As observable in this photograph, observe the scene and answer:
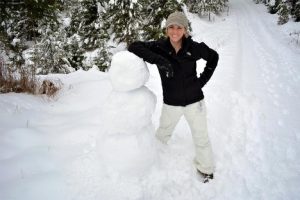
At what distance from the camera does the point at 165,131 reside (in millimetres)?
4422

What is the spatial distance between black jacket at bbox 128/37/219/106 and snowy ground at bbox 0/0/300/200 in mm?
624

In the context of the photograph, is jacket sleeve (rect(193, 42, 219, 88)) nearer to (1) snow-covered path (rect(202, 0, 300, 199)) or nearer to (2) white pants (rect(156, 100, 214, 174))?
(2) white pants (rect(156, 100, 214, 174))

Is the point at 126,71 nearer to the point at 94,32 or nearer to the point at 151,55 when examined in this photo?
the point at 151,55

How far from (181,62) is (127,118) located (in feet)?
3.07

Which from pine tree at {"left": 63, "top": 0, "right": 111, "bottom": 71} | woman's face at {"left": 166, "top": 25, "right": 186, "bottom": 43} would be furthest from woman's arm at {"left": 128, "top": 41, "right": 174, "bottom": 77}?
pine tree at {"left": 63, "top": 0, "right": 111, "bottom": 71}

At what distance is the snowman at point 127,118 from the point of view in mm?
3746

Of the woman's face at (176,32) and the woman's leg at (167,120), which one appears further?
the woman's leg at (167,120)

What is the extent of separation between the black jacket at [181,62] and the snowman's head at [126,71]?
5.3 inches

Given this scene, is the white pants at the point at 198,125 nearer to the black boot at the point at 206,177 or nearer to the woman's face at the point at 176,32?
the black boot at the point at 206,177

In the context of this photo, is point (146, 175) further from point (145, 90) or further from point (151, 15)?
point (151, 15)

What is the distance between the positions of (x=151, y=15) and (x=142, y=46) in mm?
8315

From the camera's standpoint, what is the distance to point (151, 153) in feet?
13.3

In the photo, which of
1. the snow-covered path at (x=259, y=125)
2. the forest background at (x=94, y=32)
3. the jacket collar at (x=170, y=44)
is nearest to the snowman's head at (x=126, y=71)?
the jacket collar at (x=170, y=44)

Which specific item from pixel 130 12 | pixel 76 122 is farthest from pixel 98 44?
pixel 76 122
